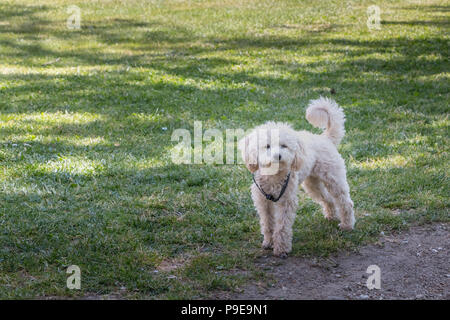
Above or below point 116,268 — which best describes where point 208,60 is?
above

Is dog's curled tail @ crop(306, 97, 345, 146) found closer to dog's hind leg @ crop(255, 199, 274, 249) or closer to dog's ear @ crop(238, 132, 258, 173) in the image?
dog's ear @ crop(238, 132, 258, 173)

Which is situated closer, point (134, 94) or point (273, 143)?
point (273, 143)

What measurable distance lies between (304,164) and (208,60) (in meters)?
8.08

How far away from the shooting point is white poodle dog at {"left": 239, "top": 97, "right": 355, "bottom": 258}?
462cm

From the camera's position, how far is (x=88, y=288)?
4289 millimetres

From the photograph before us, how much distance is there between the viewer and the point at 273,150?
454cm

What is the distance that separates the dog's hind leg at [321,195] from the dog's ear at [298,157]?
0.76 meters

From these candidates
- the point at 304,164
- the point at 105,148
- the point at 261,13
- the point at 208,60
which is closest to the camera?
the point at 304,164

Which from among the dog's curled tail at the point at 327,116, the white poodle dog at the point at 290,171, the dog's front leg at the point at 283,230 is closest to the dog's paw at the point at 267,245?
the white poodle dog at the point at 290,171

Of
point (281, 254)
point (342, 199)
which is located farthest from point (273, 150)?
point (342, 199)

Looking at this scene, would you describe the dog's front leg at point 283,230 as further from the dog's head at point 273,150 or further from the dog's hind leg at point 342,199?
the dog's hind leg at point 342,199

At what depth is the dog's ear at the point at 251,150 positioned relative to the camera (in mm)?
4656
